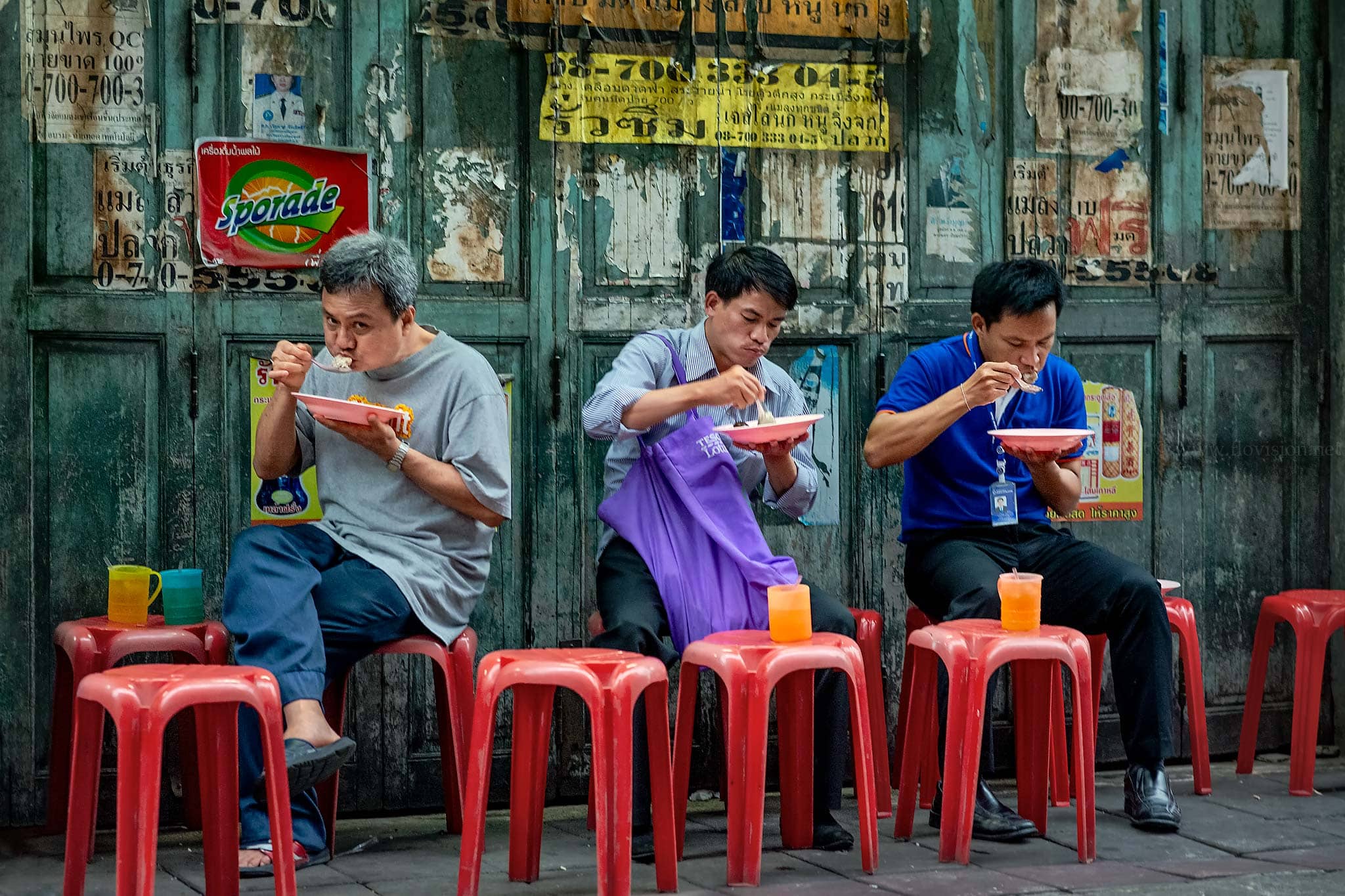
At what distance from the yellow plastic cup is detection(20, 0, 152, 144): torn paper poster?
1234 millimetres

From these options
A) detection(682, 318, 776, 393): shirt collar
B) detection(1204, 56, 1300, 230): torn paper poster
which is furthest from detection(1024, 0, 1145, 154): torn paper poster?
detection(682, 318, 776, 393): shirt collar

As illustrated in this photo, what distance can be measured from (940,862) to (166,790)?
219 cm

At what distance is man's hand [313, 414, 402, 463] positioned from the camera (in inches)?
155

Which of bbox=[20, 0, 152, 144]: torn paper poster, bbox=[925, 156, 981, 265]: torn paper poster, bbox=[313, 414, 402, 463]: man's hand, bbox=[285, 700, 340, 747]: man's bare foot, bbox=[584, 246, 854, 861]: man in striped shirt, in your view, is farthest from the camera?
bbox=[925, 156, 981, 265]: torn paper poster

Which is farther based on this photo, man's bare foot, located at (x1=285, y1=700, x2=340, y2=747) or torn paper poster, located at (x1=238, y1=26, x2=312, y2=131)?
torn paper poster, located at (x1=238, y1=26, x2=312, y2=131)

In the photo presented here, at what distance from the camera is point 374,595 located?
3.99m

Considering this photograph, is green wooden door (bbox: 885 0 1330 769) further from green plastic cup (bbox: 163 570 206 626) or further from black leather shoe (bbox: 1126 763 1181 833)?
green plastic cup (bbox: 163 570 206 626)

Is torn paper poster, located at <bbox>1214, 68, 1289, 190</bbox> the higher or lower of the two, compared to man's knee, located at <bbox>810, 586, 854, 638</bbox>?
higher

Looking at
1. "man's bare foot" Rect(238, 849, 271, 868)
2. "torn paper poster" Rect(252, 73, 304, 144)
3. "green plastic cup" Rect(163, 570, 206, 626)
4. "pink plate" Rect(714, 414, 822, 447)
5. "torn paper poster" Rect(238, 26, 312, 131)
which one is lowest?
"man's bare foot" Rect(238, 849, 271, 868)

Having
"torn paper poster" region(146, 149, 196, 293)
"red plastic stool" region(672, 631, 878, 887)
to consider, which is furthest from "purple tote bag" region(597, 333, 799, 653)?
"torn paper poster" region(146, 149, 196, 293)

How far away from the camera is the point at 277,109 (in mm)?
4531

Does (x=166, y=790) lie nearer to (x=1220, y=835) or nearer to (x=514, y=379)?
(x=514, y=379)

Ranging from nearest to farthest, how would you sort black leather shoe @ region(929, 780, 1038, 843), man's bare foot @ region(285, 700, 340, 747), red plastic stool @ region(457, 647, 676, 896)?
1. red plastic stool @ region(457, 647, 676, 896)
2. man's bare foot @ region(285, 700, 340, 747)
3. black leather shoe @ region(929, 780, 1038, 843)

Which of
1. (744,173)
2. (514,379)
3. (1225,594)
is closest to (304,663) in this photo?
(514,379)
